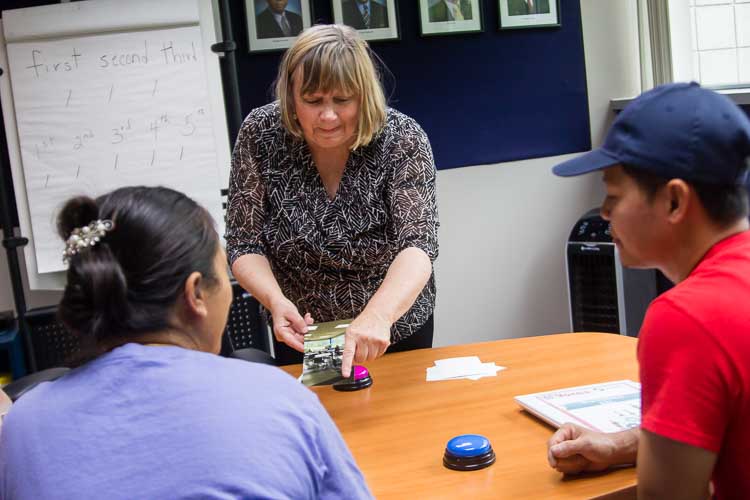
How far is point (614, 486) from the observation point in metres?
1.33

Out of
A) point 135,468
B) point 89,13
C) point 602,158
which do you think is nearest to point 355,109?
point 602,158

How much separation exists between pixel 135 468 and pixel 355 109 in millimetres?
1322

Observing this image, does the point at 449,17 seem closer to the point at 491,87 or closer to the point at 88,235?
the point at 491,87

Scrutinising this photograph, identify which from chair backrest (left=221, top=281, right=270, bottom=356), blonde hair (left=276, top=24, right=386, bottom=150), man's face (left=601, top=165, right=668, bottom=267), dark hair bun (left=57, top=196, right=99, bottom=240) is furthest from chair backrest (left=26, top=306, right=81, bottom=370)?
man's face (left=601, top=165, right=668, bottom=267)

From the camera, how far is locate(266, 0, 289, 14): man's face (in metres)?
3.71

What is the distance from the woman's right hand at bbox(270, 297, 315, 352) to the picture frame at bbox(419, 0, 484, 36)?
89.9 inches

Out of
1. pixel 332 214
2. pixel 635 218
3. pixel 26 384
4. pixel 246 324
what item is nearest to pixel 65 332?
pixel 246 324

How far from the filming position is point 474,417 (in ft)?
5.54

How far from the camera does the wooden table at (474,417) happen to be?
1366 mm

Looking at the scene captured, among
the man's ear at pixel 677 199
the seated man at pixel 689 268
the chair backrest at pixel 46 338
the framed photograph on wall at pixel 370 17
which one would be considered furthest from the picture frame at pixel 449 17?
the man's ear at pixel 677 199

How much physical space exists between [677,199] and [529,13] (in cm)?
313

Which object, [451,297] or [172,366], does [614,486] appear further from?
[451,297]

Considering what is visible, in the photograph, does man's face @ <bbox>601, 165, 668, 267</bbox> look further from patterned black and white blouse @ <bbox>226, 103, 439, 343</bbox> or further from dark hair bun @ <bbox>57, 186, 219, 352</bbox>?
patterned black and white blouse @ <bbox>226, 103, 439, 343</bbox>

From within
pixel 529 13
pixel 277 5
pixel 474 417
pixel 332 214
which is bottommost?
pixel 474 417
